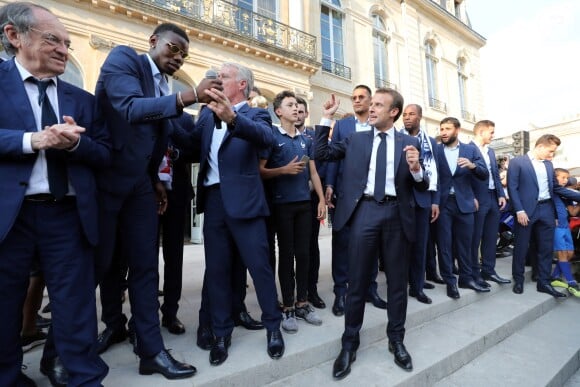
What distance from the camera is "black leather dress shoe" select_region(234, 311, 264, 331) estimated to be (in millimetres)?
2754

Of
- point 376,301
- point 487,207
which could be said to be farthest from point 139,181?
point 487,207

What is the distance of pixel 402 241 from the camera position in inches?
98.3

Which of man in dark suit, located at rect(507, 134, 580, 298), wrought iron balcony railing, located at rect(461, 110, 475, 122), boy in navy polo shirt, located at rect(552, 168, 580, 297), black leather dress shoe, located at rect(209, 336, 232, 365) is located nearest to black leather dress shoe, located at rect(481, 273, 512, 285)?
man in dark suit, located at rect(507, 134, 580, 298)

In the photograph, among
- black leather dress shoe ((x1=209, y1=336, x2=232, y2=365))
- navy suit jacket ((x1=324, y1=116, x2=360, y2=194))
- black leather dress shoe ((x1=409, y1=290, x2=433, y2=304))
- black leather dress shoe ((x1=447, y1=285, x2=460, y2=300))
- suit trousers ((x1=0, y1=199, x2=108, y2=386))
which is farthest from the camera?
black leather dress shoe ((x1=447, y1=285, x2=460, y2=300))

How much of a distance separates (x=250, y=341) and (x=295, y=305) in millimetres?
675

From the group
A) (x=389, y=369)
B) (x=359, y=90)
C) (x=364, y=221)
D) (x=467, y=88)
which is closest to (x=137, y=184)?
(x=364, y=221)

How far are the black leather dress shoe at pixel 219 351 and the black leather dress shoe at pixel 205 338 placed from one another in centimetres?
13

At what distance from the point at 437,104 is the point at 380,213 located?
51.2 feet

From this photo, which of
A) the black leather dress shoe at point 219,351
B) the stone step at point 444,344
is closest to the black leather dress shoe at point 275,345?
the stone step at point 444,344

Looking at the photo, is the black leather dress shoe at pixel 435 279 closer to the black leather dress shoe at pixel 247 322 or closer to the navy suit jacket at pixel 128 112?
the black leather dress shoe at pixel 247 322

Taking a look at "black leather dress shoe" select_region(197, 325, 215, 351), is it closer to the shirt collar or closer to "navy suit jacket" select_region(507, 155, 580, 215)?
the shirt collar

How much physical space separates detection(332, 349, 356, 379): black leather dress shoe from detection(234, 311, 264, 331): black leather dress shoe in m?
0.70

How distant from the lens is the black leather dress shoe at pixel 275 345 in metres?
2.27

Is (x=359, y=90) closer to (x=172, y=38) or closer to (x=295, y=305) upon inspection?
(x=172, y=38)
